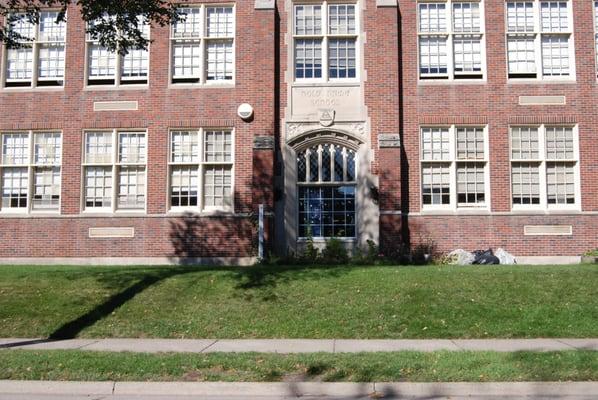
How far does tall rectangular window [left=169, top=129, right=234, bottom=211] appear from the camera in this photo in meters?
17.5

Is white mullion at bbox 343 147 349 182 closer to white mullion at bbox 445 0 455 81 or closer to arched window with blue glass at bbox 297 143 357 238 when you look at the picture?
arched window with blue glass at bbox 297 143 357 238

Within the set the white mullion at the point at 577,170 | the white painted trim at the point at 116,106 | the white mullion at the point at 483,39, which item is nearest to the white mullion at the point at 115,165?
the white painted trim at the point at 116,106

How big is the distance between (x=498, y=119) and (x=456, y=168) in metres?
1.95

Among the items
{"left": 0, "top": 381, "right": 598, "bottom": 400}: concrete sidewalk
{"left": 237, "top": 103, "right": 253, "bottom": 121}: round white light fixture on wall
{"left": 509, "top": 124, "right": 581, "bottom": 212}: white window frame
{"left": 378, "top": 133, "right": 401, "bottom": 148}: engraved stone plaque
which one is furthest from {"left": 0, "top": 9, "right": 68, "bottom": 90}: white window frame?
{"left": 509, "top": 124, "right": 581, "bottom": 212}: white window frame

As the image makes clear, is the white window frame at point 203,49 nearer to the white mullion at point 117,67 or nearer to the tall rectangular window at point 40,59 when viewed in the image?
the white mullion at point 117,67

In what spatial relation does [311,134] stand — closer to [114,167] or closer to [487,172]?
[487,172]

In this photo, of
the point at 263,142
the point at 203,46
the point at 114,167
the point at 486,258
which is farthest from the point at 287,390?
the point at 203,46

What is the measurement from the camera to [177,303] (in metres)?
11.2

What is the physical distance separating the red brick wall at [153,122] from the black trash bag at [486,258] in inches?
257

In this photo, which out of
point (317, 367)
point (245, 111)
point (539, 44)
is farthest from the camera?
point (539, 44)

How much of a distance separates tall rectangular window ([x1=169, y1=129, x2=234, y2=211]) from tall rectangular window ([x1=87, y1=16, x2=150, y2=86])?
2230 millimetres

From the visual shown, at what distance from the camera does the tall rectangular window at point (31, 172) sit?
17.8 meters

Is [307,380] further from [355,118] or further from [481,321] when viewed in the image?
[355,118]

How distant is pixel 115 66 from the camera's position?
58.9 ft
